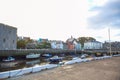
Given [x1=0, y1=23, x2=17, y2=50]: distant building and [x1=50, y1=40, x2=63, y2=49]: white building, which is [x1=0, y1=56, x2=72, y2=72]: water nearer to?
[x1=0, y1=23, x2=17, y2=50]: distant building

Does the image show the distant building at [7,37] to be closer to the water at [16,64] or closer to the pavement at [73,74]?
the water at [16,64]

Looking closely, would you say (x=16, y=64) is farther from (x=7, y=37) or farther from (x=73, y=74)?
(x=7, y=37)

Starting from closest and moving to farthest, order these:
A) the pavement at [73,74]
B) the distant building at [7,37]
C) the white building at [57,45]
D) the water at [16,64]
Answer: the pavement at [73,74], the water at [16,64], the distant building at [7,37], the white building at [57,45]

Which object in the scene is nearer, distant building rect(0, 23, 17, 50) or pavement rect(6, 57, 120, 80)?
pavement rect(6, 57, 120, 80)

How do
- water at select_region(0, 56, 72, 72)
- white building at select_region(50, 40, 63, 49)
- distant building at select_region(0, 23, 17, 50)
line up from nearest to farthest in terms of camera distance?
water at select_region(0, 56, 72, 72) → distant building at select_region(0, 23, 17, 50) → white building at select_region(50, 40, 63, 49)

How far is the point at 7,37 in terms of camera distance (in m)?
56.9

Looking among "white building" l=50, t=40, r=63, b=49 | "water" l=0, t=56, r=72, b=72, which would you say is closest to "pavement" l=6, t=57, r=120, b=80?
"water" l=0, t=56, r=72, b=72

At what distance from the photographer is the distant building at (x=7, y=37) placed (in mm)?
53912

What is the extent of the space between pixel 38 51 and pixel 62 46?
58599mm

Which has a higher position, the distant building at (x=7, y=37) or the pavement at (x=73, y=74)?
the distant building at (x=7, y=37)

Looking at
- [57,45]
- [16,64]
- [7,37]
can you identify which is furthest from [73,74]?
[57,45]

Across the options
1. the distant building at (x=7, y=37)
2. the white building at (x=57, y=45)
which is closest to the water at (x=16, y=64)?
the distant building at (x=7, y=37)

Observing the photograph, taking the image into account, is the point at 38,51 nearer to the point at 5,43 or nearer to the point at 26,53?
the point at 26,53

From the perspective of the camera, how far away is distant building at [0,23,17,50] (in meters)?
53.9
